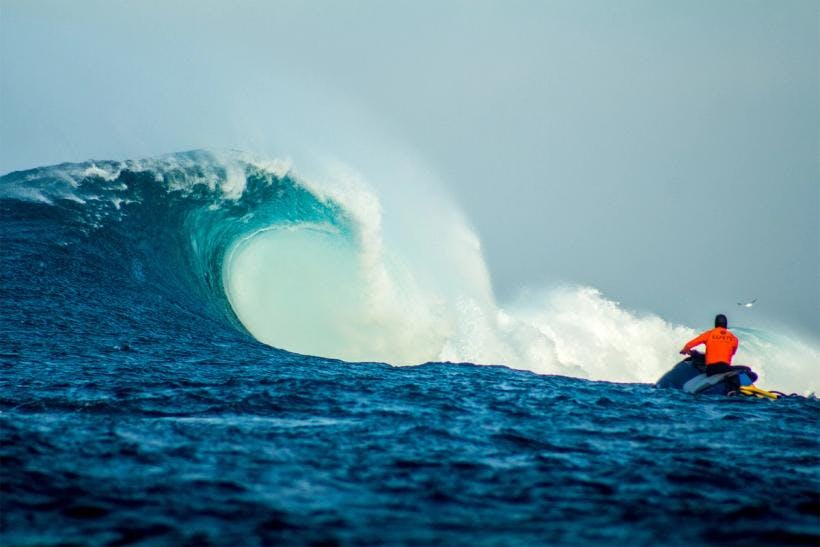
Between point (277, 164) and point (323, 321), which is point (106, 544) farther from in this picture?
point (277, 164)

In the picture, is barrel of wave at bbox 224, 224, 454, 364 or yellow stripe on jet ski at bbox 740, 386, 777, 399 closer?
yellow stripe on jet ski at bbox 740, 386, 777, 399

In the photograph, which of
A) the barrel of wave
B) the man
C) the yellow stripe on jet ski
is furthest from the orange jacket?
the barrel of wave

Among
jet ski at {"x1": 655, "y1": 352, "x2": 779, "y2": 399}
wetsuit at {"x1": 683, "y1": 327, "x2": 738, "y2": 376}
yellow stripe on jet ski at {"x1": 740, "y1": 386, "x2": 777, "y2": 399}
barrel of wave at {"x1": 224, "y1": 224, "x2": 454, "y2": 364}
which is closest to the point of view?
yellow stripe on jet ski at {"x1": 740, "y1": 386, "x2": 777, "y2": 399}

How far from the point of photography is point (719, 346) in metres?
10.6

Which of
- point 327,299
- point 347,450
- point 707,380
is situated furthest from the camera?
point 327,299

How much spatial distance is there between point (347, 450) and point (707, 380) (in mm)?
6745

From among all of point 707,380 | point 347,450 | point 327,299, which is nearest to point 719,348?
point 707,380

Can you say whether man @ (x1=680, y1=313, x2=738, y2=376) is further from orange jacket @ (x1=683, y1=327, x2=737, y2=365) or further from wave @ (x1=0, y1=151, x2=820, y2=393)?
wave @ (x1=0, y1=151, x2=820, y2=393)

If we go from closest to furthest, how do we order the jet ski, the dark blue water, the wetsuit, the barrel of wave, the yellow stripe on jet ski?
the dark blue water, the yellow stripe on jet ski, the jet ski, the wetsuit, the barrel of wave

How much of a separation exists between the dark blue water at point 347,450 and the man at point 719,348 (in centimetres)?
109

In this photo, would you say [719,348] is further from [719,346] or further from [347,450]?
[347,450]

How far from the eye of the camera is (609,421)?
7074 mm

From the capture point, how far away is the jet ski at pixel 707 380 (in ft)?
33.3

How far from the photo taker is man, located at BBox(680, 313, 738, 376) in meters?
10.5
